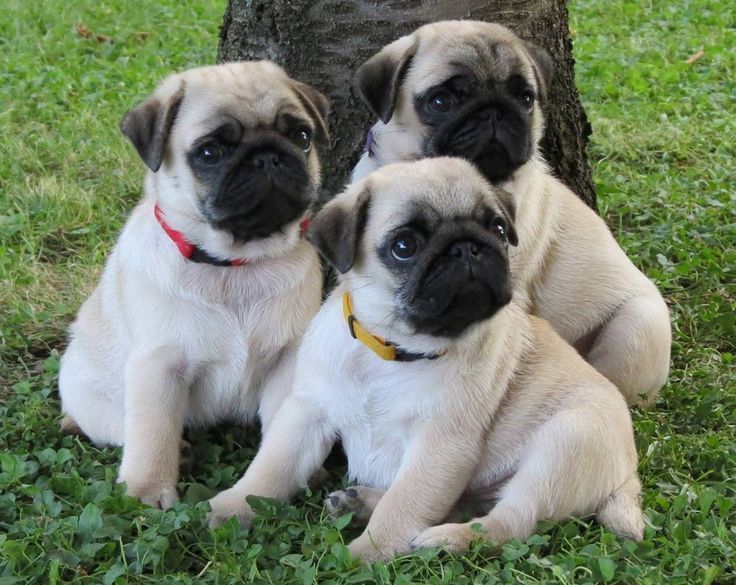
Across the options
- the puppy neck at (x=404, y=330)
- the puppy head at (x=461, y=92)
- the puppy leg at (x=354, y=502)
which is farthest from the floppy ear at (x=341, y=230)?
the puppy leg at (x=354, y=502)

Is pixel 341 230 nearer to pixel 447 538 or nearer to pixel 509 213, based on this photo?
pixel 509 213

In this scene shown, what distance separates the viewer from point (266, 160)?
454cm

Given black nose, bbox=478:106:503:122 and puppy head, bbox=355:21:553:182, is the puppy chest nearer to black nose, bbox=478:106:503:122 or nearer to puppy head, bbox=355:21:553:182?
puppy head, bbox=355:21:553:182

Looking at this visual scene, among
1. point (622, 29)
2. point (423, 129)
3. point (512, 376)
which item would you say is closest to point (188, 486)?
point (512, 376)

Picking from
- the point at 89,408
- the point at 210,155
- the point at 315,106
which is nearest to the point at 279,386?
the point at 89,408

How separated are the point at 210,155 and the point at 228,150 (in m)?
0.08

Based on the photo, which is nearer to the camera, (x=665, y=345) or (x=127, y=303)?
(x=127, y=303)

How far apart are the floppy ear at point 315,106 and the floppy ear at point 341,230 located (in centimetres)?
72

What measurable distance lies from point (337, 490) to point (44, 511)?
4.02 feet

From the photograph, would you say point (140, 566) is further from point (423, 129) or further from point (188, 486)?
point (423, 129)

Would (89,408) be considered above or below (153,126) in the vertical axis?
below

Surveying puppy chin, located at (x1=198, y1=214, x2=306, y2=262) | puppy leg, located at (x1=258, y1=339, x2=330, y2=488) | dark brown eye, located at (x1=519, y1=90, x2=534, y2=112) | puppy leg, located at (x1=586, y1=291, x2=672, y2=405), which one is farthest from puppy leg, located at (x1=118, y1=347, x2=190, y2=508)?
Answer: puppy leg, located at (x1=586, y1=291, x2=672, y2=405)

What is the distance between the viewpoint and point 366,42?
5.76 meters

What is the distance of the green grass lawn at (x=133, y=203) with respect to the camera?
3.96m
